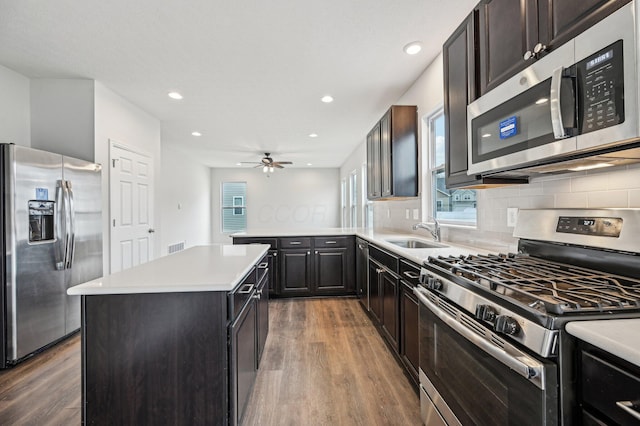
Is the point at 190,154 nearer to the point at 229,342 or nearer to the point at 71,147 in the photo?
the point at 71,147

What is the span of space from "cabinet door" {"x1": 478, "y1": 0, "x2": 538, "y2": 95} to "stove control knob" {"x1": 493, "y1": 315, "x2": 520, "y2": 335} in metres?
1.07

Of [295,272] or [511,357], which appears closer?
[511,357]

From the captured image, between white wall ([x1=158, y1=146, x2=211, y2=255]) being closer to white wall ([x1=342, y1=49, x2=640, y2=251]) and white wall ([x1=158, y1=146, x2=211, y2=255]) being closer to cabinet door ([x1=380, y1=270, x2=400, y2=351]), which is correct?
cabinet door ([x1=380, y1=270, x2=400, y2=351])

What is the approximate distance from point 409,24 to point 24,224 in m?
3.42

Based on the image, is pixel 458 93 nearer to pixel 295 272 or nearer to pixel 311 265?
pixel 311 265

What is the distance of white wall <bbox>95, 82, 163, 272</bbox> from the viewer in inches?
132

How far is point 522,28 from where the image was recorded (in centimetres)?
133

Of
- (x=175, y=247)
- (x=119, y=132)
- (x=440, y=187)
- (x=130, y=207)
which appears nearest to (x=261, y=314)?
(x=440, y=187)

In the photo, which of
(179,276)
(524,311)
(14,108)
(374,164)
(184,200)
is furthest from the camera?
(184,200)

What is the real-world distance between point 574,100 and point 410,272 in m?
1.27

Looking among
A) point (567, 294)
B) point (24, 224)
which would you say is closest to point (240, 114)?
point (24, 224)

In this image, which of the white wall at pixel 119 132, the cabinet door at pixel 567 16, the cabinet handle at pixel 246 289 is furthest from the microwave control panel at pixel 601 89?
the white wall at pixel 119 132

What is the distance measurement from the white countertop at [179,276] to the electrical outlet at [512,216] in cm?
163

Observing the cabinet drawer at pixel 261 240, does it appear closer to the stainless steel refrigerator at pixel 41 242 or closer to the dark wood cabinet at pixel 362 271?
the dark wood cabinet at pixel 362 271
